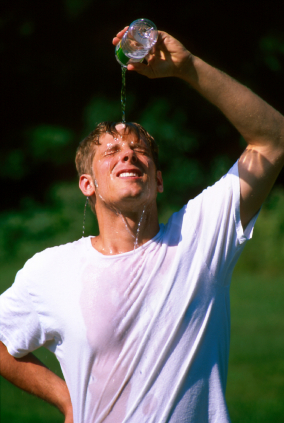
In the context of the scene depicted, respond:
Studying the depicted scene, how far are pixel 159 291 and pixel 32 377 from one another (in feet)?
2.84

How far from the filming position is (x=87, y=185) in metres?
2.45

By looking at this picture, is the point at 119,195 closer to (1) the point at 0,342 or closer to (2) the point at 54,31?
(1) the point at 0,342

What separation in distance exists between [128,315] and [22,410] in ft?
12.7

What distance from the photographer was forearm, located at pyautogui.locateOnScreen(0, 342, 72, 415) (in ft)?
7.77

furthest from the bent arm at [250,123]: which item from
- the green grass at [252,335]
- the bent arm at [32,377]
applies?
the green grass at [252,335]

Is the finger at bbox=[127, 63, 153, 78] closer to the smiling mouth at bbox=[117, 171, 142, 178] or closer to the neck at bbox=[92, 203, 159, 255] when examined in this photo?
the smiling mouth at bbox=[117, 171, 142, 178]

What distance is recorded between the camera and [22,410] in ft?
17.2

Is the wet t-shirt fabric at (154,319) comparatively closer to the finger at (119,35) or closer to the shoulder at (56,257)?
the shoulder at (56,257)

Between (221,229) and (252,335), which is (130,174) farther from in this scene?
(252,335)

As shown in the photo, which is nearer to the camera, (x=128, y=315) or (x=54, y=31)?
(x=128, y=315)

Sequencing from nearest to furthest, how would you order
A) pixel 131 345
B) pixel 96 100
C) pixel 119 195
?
pixel 131 345, pixel 119 195, pixel 96 100

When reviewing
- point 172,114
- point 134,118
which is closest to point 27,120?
point 134,118

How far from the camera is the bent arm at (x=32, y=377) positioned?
7.77 ft

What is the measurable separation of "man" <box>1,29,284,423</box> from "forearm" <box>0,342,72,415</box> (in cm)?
27
